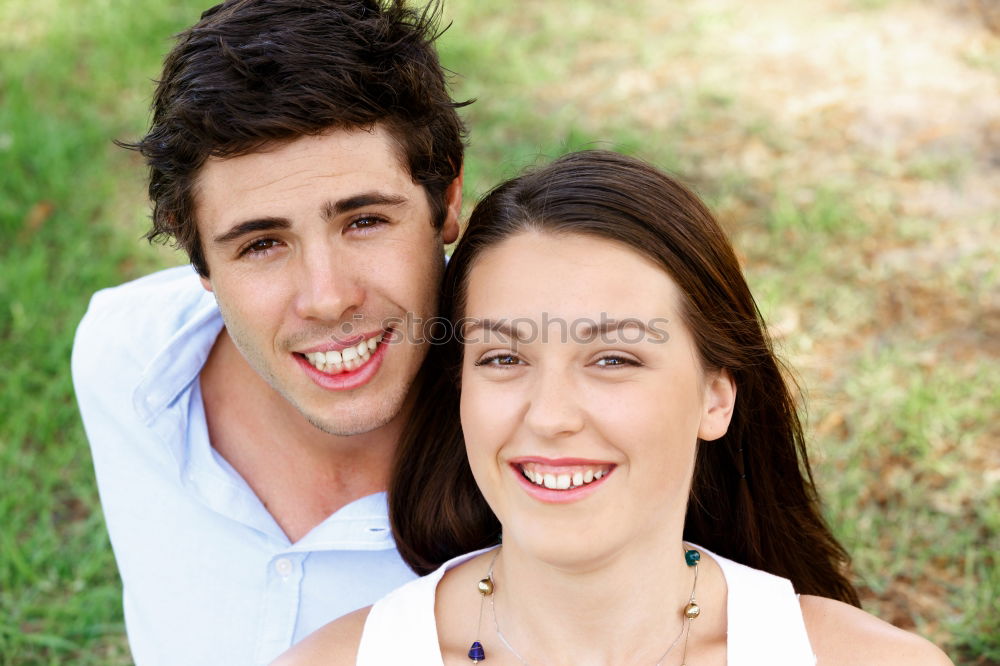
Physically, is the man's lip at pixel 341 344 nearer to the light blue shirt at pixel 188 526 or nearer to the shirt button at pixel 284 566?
the light blue shirt at pixel 188 526

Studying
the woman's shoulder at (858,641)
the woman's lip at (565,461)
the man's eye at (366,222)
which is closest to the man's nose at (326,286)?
the man's eye at (366,222)

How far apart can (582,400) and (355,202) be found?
32.9 inches

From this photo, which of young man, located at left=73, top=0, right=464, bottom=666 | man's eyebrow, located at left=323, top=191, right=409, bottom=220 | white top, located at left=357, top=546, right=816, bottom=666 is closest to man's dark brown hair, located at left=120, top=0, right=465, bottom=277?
young man, located at left=73, top=0, right=464, bottom=666

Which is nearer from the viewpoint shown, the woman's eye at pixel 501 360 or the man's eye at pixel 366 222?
the woman's eye at pixel 501 360

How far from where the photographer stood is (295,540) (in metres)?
3.15

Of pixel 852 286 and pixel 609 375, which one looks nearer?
pixel 609 375

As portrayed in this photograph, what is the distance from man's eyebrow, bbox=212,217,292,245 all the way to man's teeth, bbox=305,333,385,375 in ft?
1.20

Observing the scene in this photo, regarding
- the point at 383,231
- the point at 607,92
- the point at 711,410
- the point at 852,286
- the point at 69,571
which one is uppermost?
the point at 607,92

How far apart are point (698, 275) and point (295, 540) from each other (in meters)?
1.47

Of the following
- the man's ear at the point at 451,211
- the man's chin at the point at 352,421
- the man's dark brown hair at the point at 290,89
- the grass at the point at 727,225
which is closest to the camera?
the man's dark brown hair at the point at 290,89

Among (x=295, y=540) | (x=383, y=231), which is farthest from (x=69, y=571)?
(x=383, y=231)

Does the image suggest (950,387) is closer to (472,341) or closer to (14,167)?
(472,341)

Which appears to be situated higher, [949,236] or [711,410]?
[949,236]

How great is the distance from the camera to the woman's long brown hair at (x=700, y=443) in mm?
2459
